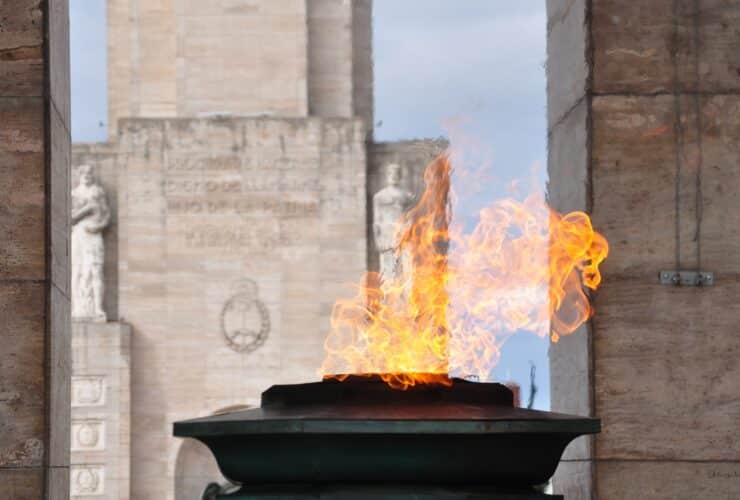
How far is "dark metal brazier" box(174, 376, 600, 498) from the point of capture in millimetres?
6633

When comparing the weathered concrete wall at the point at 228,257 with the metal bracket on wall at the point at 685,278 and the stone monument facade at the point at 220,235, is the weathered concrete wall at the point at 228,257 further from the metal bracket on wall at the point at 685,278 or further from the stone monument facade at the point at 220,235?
the metal bracket on wall at the point at 685,278

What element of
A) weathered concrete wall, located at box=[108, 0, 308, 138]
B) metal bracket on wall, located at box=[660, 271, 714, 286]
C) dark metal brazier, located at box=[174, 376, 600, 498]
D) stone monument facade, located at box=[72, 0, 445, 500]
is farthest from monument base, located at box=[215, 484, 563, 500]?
weathered concrete wall, located at box=[108, 0, 308, 138]

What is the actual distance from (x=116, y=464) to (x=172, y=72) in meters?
5.81

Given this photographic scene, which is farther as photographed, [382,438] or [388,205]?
[388,205]

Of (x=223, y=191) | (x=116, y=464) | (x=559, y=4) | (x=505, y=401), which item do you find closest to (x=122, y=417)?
(x=116, y=464)

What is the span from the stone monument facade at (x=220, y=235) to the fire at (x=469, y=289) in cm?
1957

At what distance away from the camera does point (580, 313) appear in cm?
859

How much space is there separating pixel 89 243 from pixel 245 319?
254 cm

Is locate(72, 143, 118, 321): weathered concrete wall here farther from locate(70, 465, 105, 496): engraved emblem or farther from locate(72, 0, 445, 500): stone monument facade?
locate(70, 465, 105, 496): engraved emblem

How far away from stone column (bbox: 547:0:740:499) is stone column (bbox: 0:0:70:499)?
7.40ft

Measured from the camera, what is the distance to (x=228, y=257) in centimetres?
2855

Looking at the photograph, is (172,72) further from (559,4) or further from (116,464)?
(559,4)

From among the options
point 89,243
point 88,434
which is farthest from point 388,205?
point 88,434

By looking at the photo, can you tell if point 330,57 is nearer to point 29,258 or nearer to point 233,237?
point 233,237
